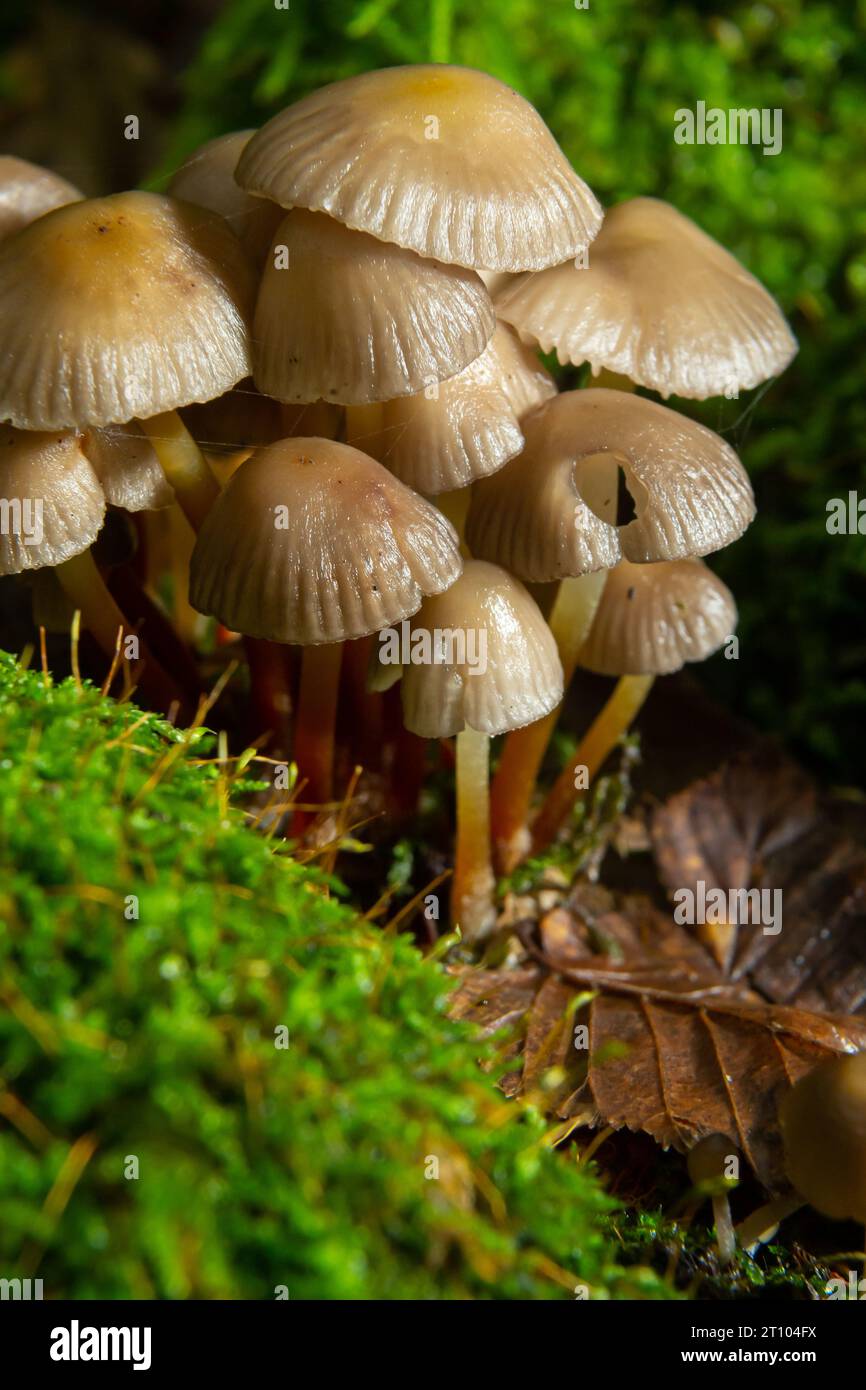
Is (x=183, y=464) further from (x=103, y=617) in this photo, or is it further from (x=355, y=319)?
(x=355, y=319)

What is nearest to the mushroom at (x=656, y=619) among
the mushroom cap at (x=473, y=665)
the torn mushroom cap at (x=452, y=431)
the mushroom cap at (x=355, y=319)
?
the mushroom cap at (x=473, y=665)

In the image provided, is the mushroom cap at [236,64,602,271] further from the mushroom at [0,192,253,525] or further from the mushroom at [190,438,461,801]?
the mushroom at [190,438,461,801]

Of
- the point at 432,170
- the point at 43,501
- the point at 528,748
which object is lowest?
the point at 528,748

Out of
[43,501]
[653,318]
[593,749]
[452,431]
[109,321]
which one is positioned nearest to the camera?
[109,321]

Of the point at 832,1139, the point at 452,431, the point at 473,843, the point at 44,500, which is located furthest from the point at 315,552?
the point at 832,1139

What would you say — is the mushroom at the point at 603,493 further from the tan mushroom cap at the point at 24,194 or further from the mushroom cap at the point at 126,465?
the tan mushroom cap at the point at 24,194

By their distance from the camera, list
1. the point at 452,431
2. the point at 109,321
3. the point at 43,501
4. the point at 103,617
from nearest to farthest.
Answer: the point at 109,321 → the point at 43,501 → the point at 452,431 → the point at 103,617

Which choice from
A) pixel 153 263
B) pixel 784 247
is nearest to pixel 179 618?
pixel 153 263
